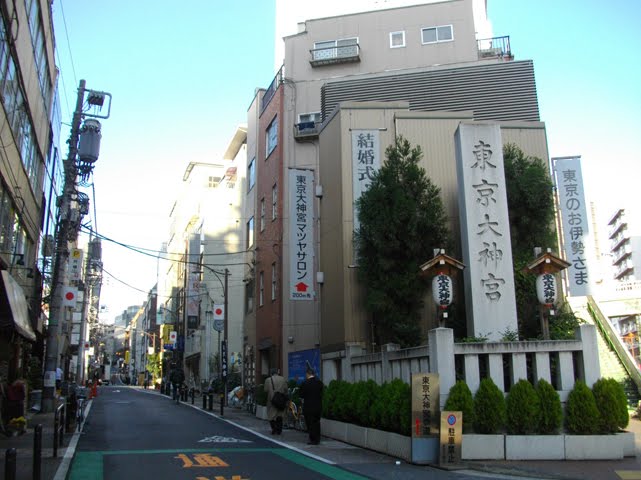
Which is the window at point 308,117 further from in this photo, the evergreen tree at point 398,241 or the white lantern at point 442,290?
the white lantern at point 442,290

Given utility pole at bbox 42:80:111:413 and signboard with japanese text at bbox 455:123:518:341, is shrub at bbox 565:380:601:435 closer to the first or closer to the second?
signboard with japanese text at bbox 455:123:518:341

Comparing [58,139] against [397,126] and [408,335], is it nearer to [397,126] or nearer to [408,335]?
[397,126]

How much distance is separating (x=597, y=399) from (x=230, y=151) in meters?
47.5

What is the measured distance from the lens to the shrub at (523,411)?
11.3m

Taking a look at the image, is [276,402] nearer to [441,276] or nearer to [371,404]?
[371,404]

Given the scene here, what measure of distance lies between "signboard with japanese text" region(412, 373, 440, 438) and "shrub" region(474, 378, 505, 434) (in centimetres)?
78

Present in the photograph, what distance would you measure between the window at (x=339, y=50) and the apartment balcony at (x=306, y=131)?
12.5ft

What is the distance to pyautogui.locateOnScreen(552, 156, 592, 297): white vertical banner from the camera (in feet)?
63.8

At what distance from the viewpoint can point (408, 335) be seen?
17109 millimetres

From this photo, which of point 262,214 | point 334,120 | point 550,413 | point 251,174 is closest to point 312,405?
point 550,413

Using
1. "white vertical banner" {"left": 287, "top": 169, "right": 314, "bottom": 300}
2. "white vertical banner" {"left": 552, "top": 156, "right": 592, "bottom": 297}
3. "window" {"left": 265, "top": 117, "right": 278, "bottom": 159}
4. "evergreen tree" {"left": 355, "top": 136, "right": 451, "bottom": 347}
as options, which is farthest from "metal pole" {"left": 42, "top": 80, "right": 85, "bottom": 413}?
"white vertical banner" {"left": 552, "top": 156, "right": 592, "bottom": 297}

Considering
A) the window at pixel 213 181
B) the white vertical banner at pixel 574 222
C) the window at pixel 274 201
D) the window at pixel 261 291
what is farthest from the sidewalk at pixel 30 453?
the window at pixel 213 181

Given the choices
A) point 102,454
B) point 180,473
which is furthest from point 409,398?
point 102,454

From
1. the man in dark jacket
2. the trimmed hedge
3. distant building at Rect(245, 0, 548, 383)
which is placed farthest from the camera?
distant building at Rect(245, 0, 548, 383)
